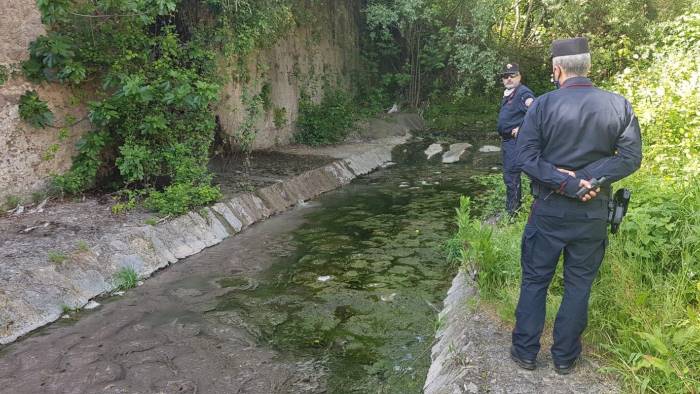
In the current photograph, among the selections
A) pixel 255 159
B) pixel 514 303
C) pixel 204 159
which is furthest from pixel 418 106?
pixel 514 303

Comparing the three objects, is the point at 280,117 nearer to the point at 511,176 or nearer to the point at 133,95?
the point at 133,95

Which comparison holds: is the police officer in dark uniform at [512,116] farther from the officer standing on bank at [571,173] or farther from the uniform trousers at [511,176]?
the officer standing on bank at [571,173]

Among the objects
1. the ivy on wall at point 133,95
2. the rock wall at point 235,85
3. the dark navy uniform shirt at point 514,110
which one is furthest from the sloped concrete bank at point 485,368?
the rock wall at point 235,85

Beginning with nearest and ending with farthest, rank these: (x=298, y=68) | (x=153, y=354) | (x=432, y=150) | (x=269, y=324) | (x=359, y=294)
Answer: (x=153, y=354), (x=269, y=324), (x=359, y=294), (x=298, y=68), (x=432, y=150)

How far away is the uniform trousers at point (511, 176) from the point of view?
6978mm

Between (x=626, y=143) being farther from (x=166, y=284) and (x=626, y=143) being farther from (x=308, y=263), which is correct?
(x=166, y=284)

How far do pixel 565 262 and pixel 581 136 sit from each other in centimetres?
81

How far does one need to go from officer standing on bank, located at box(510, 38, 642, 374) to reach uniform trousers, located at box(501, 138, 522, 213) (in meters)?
3.35

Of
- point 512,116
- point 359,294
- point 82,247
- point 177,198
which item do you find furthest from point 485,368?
point 177,198

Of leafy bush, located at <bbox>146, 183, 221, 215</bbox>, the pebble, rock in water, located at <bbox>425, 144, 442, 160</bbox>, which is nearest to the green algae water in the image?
the pebble

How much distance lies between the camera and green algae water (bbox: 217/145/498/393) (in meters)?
4.80

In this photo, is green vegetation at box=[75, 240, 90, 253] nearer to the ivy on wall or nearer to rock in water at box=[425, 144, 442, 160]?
the ivy on wall

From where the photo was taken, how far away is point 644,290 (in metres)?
4.13

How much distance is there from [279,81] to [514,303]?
Answer: 10358 millimetres
